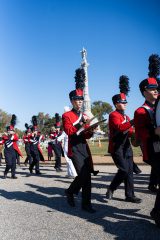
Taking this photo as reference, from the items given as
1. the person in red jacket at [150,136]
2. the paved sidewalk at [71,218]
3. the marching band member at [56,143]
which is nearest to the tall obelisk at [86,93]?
the marching band member at [56,143]

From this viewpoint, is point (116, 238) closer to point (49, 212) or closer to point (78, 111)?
point (49, 212)

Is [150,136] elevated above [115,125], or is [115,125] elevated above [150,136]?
[115,125]

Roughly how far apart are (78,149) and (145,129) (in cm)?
178

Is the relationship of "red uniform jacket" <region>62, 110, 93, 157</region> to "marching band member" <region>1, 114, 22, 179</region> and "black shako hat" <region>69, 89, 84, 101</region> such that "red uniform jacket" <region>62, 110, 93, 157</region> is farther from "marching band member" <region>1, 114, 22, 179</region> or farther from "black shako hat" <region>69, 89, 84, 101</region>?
"marching band member" <region>1, 114, 22, 179</region>

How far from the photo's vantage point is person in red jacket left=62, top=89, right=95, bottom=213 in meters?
6.11

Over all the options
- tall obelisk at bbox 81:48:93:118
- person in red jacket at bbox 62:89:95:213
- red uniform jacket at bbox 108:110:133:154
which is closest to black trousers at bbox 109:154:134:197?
red uniform jacket at bbox 108:110:133:154

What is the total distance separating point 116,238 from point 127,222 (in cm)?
76

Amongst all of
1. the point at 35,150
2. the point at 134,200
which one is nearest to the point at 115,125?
the point at 134,200

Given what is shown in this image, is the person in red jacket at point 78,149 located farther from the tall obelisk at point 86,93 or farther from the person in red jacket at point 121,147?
the tall obelisk at point 86,93

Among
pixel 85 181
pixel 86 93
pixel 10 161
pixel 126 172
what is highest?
pixel 86 93

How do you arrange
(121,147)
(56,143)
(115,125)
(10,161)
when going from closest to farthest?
(115,125)
(121,147)
(10,161)
(56,143)

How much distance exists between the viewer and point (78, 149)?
20.4ft

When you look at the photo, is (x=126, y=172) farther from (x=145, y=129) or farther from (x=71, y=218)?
(x=145, y=129)

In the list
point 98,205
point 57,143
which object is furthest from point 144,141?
point 57,143
